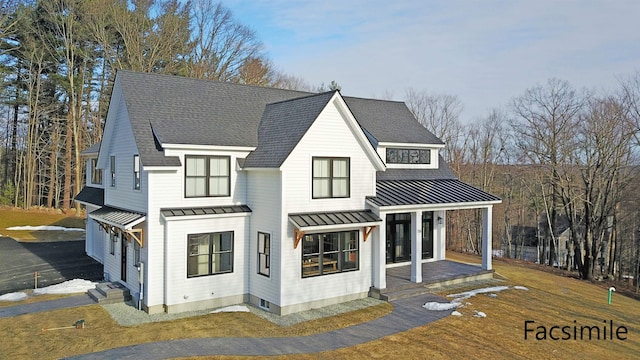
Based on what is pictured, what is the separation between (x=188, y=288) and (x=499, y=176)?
34635 millimetres

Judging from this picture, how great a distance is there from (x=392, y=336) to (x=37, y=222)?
3265 cm

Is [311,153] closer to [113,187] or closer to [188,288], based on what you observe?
[188,288]

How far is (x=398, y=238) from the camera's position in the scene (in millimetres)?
19516

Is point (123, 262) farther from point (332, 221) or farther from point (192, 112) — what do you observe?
point (332, 221)

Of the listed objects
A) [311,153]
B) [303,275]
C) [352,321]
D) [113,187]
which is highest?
[311,153]

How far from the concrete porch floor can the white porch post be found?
28 centimetres

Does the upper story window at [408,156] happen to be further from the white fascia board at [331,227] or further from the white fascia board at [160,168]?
the white fascia board at [160,168]

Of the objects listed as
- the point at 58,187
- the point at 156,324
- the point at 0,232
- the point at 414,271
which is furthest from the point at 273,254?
the point at 58,187

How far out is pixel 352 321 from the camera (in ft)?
42.9

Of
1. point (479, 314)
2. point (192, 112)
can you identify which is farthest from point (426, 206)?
point (192, 112)

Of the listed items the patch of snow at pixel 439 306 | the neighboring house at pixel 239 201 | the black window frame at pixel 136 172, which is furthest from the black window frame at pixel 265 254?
the patch of snow at pixel 439 306

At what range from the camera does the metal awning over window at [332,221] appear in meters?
13.5

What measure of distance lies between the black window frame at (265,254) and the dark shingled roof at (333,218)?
1.27 m

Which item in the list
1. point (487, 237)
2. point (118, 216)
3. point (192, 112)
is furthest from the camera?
point (487, 237)
